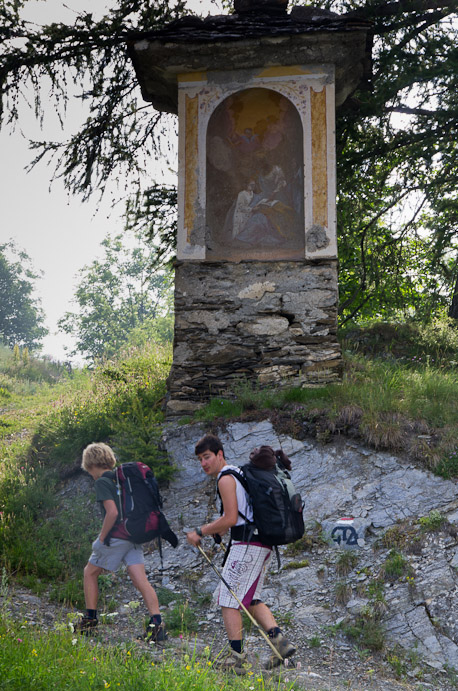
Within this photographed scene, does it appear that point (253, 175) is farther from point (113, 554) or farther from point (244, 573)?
point (244, 573)

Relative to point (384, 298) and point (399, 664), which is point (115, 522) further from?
point (384, 298)

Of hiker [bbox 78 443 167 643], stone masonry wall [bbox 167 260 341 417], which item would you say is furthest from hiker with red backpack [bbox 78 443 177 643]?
stone masonry wall [bbox 167 260 341 417]

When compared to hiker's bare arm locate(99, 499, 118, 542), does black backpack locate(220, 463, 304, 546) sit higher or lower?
higher

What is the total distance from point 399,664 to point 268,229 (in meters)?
6.40

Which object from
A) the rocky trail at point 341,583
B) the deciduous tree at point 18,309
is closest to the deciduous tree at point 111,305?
the deciduous tree at point 18,309

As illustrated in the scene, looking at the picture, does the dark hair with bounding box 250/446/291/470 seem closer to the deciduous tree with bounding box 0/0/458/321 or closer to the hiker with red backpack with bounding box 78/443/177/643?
the hiker with red backpack with bounding box 78/443/177/643

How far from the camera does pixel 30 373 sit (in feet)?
65.3

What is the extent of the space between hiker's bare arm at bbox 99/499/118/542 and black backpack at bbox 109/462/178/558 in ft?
0.15

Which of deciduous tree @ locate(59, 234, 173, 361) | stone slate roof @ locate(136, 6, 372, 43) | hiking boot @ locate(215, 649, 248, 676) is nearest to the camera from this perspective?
hiking boot @ locate(215, 649, 248, 676)

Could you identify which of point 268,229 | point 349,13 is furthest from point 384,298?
point 349,13

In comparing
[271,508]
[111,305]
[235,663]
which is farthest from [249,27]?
[111,305]

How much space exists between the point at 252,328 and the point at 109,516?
4996 mm

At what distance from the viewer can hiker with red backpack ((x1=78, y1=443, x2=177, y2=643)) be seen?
Result: 5.20 metres

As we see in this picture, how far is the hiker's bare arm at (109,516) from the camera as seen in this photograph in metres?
5.15
